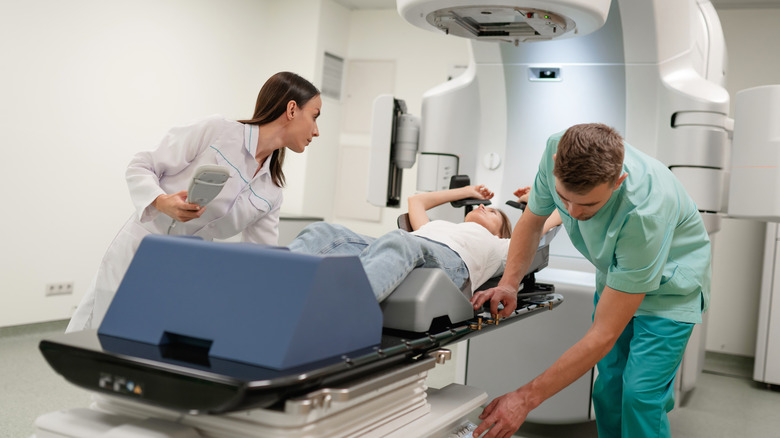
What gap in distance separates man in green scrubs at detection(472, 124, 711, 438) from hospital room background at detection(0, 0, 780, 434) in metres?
1.08

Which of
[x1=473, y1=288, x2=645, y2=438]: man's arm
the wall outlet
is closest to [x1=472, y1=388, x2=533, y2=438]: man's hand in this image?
[x1=473, y1=288, x2=645, y2=438]: man's arm

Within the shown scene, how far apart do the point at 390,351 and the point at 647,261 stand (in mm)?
694

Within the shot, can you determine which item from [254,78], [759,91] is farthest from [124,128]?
[759,91]

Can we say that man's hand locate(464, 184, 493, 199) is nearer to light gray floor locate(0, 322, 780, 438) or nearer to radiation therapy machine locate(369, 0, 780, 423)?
radiation therapy machine locate(369, 0, 780, 423)

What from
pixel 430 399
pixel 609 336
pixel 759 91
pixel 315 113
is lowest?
pixel 430 399

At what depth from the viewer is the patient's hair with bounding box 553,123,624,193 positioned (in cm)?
138

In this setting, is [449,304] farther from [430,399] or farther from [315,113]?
[315,113]

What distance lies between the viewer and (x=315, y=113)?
6.29ft

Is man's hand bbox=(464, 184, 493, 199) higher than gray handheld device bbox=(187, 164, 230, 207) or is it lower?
higher

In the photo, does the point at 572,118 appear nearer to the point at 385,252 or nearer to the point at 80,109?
the point at 385,252

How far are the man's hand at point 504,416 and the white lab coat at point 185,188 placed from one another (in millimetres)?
860

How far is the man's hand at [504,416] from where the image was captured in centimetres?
144

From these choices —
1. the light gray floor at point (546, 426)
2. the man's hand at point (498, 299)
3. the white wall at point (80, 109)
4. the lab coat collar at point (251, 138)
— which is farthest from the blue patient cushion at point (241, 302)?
the white wall at point (80, 109)

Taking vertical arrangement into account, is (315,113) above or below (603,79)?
below
